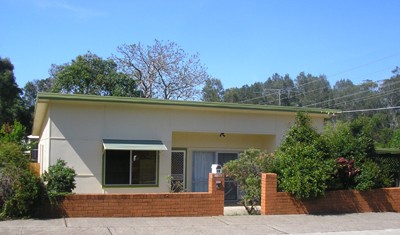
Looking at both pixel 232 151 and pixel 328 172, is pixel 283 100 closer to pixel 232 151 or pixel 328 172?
pixel 232 151

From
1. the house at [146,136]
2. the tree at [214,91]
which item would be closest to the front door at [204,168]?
the house at [146,136]

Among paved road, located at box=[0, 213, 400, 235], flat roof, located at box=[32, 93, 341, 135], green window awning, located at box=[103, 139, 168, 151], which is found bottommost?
paved road, located at box=[0, 213, 400, 235]

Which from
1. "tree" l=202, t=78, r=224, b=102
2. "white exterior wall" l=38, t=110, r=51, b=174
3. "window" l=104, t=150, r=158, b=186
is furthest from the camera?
"tree" l=202, t=78, r=224, b=102

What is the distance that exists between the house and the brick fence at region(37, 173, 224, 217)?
141 inches

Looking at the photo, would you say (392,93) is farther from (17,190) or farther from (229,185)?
(17,190)

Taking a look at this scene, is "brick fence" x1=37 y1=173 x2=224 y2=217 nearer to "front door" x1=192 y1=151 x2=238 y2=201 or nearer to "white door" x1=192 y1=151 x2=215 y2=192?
"front door" x1=192 y1=151 x2=238 y2=201

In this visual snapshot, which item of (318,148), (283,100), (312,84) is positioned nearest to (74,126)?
(318,148)

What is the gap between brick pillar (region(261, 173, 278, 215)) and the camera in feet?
41.8

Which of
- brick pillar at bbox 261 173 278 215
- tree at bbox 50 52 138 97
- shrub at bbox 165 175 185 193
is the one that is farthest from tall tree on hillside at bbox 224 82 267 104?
brick pillar at bbox 261 173 278 215

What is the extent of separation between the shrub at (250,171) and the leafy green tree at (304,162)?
44 centimetres

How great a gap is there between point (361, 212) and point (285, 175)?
283 centimetres

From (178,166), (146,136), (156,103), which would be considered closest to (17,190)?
(146,136)

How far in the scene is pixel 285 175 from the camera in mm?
13070

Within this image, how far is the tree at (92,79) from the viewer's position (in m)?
40.1
